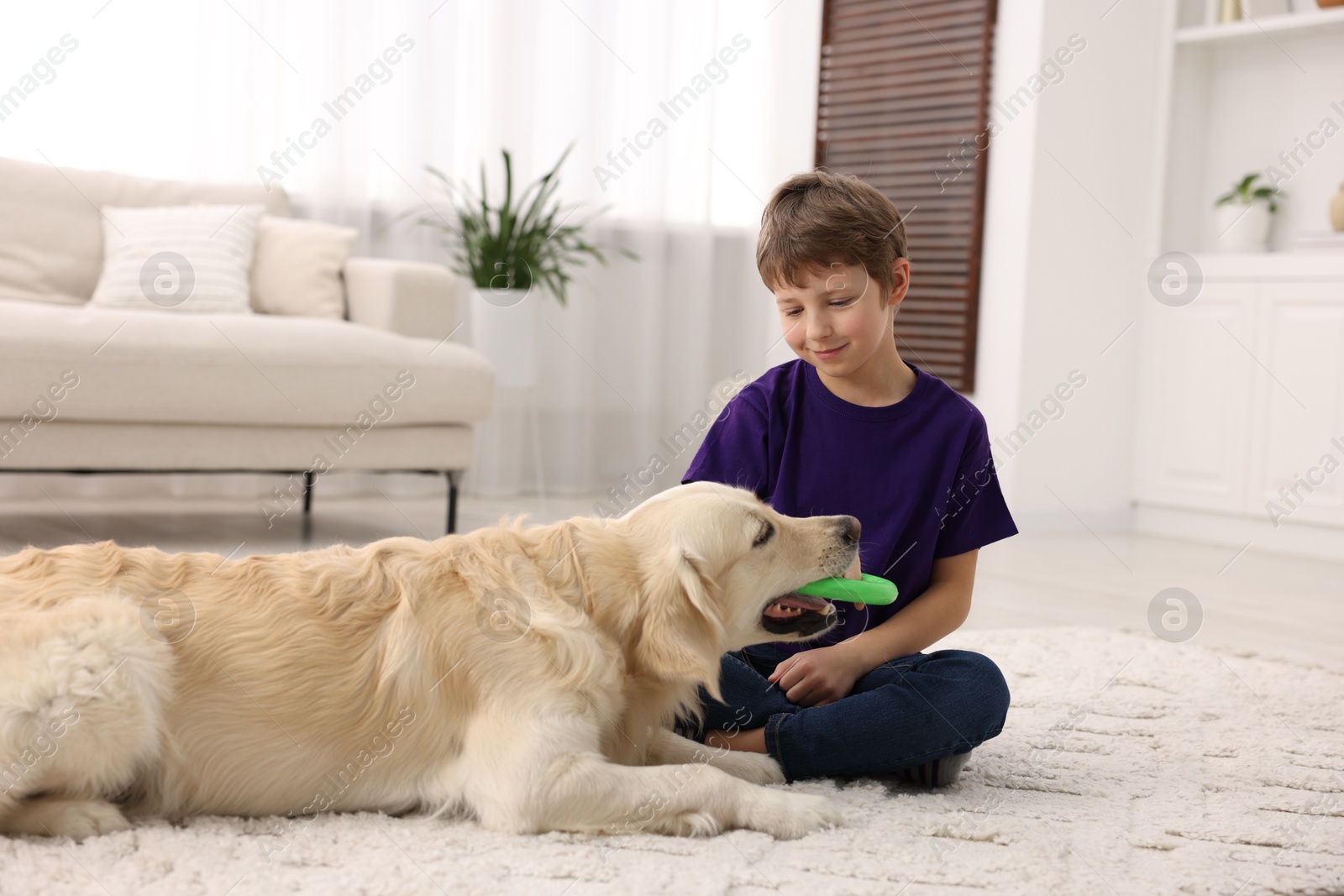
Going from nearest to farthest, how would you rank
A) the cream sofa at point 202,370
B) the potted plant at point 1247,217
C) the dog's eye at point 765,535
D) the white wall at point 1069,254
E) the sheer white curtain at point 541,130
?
1. the dog's eye at point 765,535
2. the cream sofa at point 202,370
3. the sheer white curtain at point 541,130
4. the white wall at point 1069,254
5. the potted plant at point 1247,217

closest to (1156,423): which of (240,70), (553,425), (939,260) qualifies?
(939,260)

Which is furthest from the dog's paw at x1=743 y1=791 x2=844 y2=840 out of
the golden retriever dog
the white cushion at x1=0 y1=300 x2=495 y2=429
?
the white cushion at x1=0 y1=300 x2=495 y2=429

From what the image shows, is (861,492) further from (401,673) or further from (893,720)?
(401,673)

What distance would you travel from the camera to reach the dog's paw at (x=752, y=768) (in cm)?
168

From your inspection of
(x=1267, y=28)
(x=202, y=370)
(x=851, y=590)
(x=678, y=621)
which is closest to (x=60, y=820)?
(x=678, y=621)

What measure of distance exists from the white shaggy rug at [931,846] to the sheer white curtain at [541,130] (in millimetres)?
3690

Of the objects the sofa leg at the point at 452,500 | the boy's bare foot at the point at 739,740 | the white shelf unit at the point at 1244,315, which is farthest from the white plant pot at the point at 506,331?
the boy's bare foot at the point at 739,740

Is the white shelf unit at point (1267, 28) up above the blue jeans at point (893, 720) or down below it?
above

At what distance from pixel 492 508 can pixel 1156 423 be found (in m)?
2.90

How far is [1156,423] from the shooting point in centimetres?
519

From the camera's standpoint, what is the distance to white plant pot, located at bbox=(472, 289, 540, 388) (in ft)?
15.7

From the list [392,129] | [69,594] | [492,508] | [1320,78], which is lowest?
[492,508]

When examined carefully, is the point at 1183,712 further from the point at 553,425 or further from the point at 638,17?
the point at 638,17

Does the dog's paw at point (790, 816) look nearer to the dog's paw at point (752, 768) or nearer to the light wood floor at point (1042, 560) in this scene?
the dog's paw at point (752, 768)
